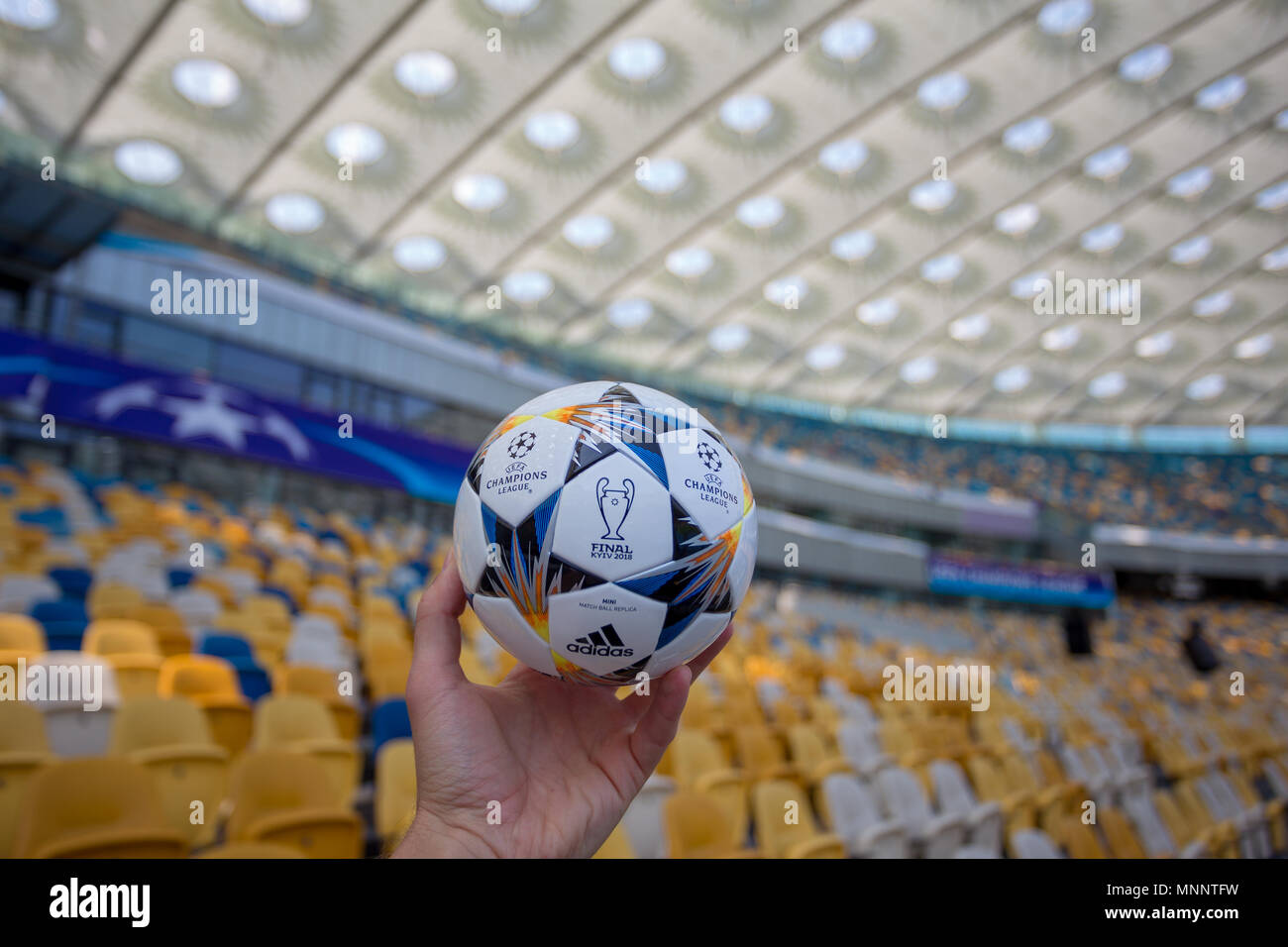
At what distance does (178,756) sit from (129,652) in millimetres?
1792

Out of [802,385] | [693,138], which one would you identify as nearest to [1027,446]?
[802,385]

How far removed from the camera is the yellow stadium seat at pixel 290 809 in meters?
2.98

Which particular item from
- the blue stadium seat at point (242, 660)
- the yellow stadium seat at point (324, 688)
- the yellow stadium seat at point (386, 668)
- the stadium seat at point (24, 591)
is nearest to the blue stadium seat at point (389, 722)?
the yellow stadium seat at point (324, 688)

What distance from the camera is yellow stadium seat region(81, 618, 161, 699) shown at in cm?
460

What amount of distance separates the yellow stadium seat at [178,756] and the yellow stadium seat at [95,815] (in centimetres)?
59

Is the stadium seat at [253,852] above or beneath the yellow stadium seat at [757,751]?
above

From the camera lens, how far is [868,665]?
43.4 ft

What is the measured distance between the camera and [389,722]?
15.7 feet

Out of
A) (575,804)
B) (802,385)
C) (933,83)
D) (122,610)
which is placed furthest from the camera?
(802,385)

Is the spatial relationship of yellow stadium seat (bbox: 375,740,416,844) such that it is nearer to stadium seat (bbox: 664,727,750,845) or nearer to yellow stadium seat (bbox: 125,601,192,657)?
stadium seat (bbox: 664,727,750,845)

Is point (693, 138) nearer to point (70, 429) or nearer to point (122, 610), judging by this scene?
point (70, 429)

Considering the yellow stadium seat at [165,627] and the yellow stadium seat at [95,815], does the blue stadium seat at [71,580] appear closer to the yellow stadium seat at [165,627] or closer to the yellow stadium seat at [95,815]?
the yellow stadium seat at [165,627]

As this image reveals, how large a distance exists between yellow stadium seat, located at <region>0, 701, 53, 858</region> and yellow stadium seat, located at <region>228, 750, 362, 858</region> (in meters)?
0.71
